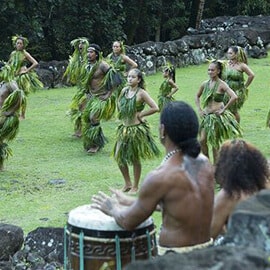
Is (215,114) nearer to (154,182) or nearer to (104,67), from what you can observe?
(104,67)

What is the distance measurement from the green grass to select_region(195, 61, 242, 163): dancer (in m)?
1.03

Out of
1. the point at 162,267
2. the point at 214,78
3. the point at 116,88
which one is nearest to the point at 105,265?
the point at 162,267

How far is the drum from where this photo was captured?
3.48 m

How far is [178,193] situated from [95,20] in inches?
650

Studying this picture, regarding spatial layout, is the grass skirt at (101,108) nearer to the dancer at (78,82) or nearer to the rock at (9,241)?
the dancer at (78,82)

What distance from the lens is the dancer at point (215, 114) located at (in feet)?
24.9

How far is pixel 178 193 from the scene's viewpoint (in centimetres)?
329

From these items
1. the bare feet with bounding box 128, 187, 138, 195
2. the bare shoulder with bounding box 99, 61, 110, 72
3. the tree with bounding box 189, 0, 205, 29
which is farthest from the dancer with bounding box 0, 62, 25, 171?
the tree with bounding box 189, 0, 205, 29

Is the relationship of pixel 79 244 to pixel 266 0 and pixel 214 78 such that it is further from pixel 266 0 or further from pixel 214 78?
pixel 266 0

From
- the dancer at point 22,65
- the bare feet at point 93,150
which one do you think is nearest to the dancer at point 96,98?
the bare feet at point 93,150

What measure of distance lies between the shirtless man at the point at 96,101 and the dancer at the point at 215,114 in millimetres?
1775

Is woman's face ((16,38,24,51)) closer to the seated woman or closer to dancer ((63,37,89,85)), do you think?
dancer ((63,37,89,85))

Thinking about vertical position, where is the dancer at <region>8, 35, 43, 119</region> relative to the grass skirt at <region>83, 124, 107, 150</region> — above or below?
above

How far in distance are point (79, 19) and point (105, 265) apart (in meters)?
16.1
